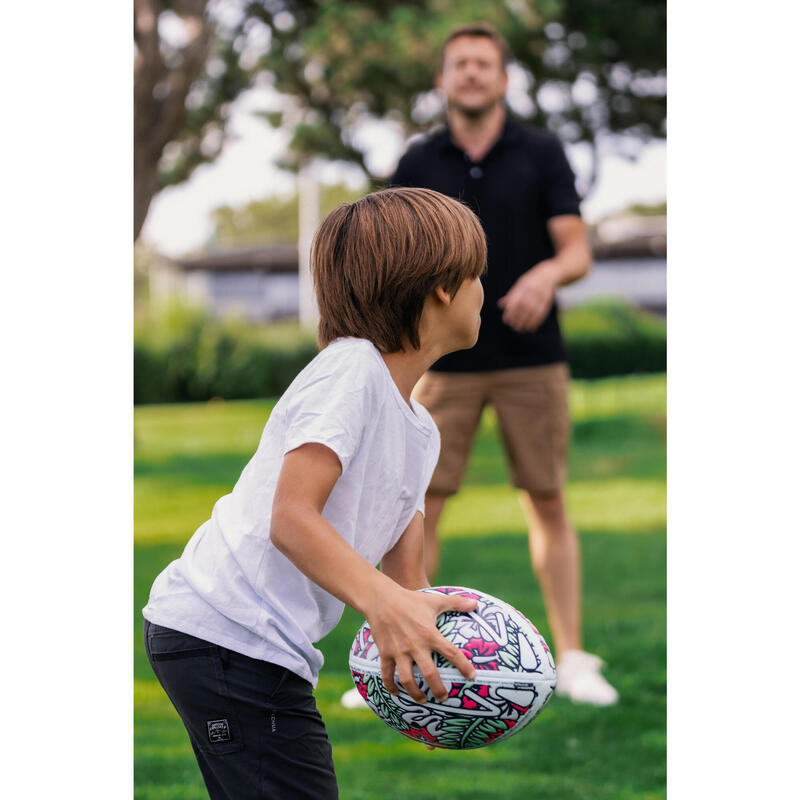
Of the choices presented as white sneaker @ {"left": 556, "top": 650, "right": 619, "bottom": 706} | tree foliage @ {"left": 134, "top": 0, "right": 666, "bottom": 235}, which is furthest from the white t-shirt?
tree foliage @ {"left": 134, "top": 0, "right": 666, "bottom": 235}

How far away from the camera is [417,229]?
2.28 meters

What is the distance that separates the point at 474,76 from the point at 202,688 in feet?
10.5

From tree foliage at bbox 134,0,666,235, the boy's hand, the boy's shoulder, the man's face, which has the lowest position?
the boy's hand

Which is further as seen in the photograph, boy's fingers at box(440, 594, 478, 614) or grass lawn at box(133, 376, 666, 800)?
grass lawn at box(133, 376, 666, 800)

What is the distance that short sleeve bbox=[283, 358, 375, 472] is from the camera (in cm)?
→ 203

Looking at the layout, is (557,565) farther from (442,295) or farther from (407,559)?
(442,295)

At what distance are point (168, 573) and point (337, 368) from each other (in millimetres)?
596

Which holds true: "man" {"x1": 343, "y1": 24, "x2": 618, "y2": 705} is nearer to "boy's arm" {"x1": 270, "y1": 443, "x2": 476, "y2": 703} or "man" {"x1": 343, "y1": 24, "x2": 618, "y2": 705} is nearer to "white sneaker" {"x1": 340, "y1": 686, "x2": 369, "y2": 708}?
"white sneaker" {"x1": 340, "y1": 686, "x2": 369, "y2": 708}

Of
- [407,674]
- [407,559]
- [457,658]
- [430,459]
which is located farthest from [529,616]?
[407,674]

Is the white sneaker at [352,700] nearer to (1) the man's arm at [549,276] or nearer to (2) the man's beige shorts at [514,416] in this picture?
(2) the man's beige shorts at [514,416]

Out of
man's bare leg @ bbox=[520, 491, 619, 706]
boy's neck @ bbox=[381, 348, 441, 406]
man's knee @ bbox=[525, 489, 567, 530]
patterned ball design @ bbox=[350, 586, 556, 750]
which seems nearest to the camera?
patterned ball design @ bbox=[350, 586, 556, 750]

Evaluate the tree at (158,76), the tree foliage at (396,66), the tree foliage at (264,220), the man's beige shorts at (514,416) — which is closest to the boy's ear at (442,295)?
the man's beige shorts at (514,416)

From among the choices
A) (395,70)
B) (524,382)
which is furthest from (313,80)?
(524,382)

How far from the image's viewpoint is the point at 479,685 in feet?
7.29
